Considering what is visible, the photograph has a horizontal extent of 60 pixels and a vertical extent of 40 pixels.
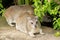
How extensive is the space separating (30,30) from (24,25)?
0.24m

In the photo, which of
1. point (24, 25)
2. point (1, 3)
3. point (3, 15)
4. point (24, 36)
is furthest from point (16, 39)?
point (1, 3)

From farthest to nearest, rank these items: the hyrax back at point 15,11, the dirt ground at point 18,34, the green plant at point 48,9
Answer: the hyrax back at point 15,11, the green plant at point 48,9, the dirt ground at point 18,34

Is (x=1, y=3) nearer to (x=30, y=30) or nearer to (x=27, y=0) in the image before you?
(x=27, y=0)

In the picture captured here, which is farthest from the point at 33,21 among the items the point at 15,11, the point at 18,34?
the point at 15,11

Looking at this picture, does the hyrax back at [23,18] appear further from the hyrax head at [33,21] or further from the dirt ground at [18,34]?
the dirt ground at [18,34]

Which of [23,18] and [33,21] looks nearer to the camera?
[33,21]

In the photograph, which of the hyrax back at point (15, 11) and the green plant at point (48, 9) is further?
the hyrax back at point (15, 11)

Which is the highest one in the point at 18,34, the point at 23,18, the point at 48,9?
the point at 48,9

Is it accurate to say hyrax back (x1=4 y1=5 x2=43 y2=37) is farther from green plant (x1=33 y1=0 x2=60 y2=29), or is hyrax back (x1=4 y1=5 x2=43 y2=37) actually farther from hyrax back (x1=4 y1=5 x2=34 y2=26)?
green plant (x1=33 y1=0 x2=60 y2=29)

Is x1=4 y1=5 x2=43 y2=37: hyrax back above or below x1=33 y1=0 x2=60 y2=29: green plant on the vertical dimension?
below

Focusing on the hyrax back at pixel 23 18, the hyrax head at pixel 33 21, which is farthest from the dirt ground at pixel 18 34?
the hyrax head at pixel 33 21

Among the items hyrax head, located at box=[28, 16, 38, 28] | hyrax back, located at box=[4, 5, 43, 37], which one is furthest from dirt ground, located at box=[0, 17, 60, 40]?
hyrax head, located at box=[28, 16, 38, 28]

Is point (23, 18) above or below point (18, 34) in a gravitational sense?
above

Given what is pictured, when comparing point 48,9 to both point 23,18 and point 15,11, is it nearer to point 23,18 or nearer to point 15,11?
point 23,18
